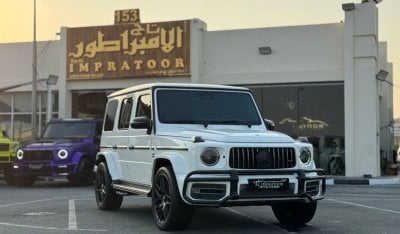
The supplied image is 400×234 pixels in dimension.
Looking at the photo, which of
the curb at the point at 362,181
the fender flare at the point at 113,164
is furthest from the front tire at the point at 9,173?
the curb at the point at 362,181

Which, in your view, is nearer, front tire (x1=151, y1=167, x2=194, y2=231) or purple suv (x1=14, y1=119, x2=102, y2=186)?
front tire (x1=151, y1=167, x2=194, y2=231)

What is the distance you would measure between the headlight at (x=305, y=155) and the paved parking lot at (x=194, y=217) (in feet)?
3.15

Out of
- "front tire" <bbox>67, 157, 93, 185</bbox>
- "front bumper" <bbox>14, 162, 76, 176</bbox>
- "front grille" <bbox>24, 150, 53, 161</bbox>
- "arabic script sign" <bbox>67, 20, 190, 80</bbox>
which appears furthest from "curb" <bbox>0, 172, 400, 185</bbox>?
"front grille" <bbox>24, 150, 53, 161</bbox>

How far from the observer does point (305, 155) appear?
8.52m

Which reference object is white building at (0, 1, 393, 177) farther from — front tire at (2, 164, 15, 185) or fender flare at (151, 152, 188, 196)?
fender flare at (151, 152, 188, 196)

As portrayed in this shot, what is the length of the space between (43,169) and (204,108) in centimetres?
899

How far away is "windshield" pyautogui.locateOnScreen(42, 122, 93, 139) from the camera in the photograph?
1798cm

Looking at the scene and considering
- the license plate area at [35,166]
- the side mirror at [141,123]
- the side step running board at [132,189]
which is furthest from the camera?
the license plate area at [35,166]

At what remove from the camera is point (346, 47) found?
69.9ft

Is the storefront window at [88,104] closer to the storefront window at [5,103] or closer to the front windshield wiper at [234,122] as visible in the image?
the storefront window at [5,103]

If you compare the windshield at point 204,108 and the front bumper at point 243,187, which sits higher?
the windshield at point 204,108

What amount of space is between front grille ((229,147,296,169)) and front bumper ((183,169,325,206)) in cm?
10

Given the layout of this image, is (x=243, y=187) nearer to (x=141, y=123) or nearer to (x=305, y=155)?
(x=305, y=155)

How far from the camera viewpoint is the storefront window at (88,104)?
82.2 ft
